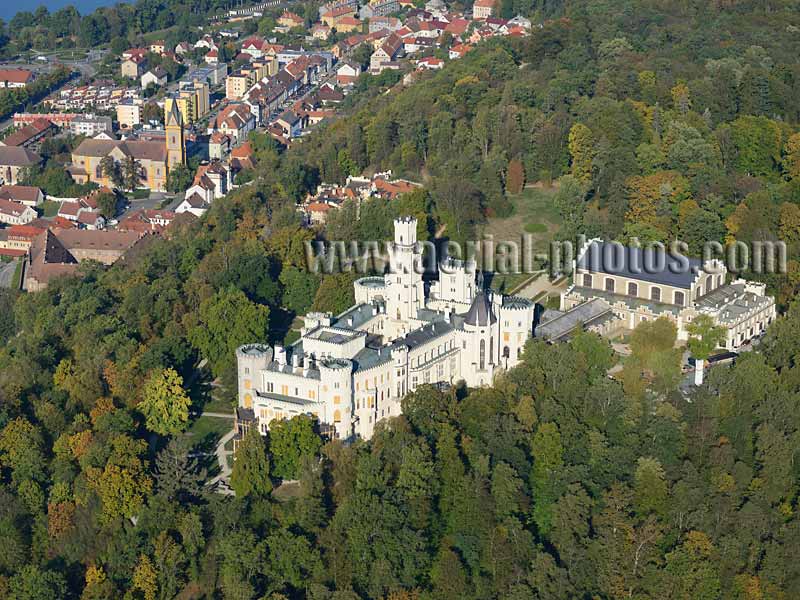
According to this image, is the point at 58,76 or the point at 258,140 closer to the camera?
the point at 258,140

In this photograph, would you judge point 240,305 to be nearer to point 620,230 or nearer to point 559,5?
point 620,230

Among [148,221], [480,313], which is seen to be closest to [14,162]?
[148,221]

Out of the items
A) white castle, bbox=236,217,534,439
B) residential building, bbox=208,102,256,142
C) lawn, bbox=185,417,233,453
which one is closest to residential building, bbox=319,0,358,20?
residential building, bbox=208,102,256,142

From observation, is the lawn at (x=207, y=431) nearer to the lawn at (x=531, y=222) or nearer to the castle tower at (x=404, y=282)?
the castle tower at (x=404, y=282)

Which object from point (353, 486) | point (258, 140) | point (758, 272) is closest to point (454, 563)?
point (353, 486)

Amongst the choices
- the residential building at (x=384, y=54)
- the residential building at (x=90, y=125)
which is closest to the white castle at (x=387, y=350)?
the residential building at (x=90, y=125)

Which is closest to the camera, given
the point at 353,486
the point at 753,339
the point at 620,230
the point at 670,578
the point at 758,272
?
the point at 670,578

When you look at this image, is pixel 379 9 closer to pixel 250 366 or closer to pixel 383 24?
pixel 383 24
